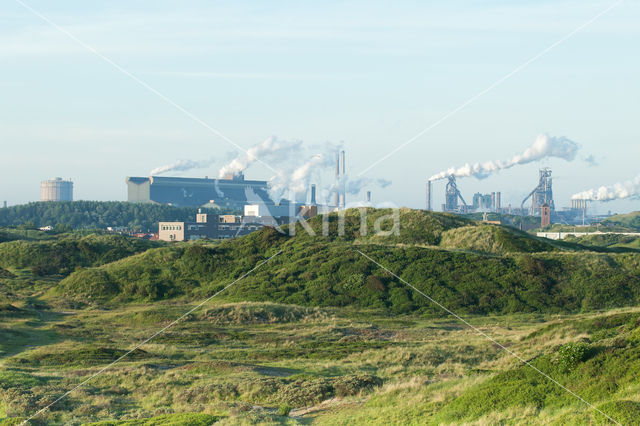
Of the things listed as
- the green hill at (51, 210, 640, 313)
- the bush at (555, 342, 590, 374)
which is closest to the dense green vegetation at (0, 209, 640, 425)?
the bush at (555, 342, 590, 374)

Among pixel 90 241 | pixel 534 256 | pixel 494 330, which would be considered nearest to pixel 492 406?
pixel 494 330

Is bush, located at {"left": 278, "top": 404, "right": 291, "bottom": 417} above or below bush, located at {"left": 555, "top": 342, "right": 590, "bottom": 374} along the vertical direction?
below

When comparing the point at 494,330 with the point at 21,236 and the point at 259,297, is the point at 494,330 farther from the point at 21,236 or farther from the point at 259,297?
the point at 21,236

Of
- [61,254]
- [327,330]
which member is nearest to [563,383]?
[327,330]

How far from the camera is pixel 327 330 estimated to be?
57.9 meters

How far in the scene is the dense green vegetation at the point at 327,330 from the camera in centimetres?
2647

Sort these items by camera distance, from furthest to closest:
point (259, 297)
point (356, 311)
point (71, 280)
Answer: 1. point (71, 280)
2. point (259, 297)
3. point (356, 311)

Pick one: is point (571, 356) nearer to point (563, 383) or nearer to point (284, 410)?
point (563, 383)

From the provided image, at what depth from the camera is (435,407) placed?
2638cm

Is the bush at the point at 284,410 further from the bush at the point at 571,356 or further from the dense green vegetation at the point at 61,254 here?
the dense green vegetation at the point at 61,254

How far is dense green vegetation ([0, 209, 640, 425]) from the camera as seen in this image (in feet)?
86.8

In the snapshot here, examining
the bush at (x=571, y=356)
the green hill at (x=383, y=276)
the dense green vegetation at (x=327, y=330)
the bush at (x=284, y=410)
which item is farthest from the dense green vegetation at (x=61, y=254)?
the bush at (x=571, y=356)

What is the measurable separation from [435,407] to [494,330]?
33485 millimetres

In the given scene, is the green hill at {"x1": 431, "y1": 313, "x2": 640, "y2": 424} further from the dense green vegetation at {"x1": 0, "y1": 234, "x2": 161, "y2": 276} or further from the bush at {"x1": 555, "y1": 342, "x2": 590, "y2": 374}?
the dense green vegetation at {"x1": 0, "y1": 234, "x2": 161, "y2": 276}
